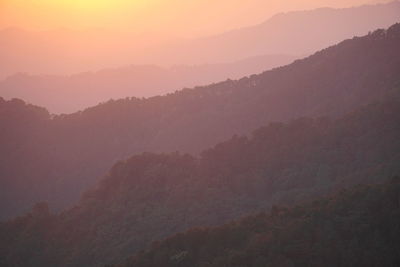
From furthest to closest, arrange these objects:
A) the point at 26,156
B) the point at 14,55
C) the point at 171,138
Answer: the point at 14,55 → the point at 26,156 → the point at 171,138

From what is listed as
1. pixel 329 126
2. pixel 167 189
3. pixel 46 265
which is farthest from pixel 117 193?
pixel 329 126

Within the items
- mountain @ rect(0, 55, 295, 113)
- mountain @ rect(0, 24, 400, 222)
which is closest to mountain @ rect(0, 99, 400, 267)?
mountain @ rect(0, 24, 400, 222)

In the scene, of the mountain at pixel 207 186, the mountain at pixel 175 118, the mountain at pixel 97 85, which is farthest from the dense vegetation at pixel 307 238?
the mountain at pixel 97 85

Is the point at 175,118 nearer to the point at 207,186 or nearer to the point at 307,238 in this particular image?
the point at 207,186

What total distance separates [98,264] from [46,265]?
2824 mm

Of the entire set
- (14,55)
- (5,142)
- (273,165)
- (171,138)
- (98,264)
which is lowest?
(98,264)

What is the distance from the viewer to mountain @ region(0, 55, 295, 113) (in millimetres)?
101062

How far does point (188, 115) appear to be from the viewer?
1519 inches

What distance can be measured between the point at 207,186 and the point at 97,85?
8629 centimetres

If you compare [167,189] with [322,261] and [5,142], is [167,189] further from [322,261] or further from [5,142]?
[5,142]

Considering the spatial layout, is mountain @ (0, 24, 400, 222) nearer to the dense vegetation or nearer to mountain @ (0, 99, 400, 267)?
mountain @ (0, 99, 400, 267)

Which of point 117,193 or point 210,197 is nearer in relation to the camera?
Result: point 210,197

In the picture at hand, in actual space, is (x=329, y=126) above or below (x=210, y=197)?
above

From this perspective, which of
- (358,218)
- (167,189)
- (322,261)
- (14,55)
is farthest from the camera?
(14,55)
